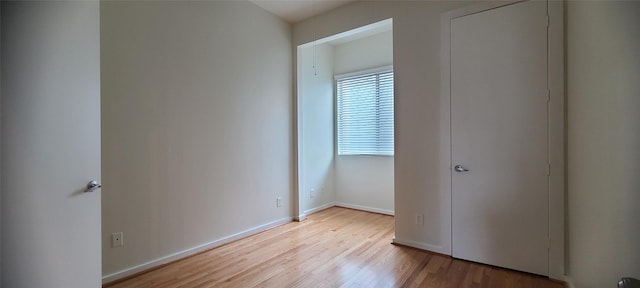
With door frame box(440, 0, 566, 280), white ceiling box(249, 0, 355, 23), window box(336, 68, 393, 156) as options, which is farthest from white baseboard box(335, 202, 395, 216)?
white ceiling box(249, 0, 355, 23)

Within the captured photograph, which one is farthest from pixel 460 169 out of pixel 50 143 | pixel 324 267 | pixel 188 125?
pixel 50 143

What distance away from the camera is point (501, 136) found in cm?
238

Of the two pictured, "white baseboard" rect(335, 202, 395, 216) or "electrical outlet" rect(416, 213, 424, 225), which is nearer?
"electrical outlet" rect(416, 213, 424, 225)

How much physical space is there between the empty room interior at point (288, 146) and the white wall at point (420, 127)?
18 mm

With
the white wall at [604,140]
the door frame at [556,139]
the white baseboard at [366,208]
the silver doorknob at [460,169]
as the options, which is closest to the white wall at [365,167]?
the white baseboard at [366,208]

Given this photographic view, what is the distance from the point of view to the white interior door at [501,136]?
2241mm

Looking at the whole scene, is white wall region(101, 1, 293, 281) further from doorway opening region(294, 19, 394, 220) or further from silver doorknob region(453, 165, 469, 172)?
silver doorknob region(453, 165, 469, 172)

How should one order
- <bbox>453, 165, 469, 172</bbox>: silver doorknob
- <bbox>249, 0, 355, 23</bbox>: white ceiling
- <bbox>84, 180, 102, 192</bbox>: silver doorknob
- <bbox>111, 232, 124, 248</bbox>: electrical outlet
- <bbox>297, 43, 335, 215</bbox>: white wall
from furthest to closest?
<bbox>297, 43, 335, 215</bbox>: white wall, <bbox>249, 0, 355, 23</bbox>: white ceiling, <bbox>453, 165, 469, 172</bbox>: silver doorknob, <bbox>111, 232, 124, 248</bbox>: electrical outlet, <bbox>84, 180, 102, 192</bbox>: silver doorknob

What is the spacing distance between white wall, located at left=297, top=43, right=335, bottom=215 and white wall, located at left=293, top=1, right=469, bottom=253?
1491 millimetres

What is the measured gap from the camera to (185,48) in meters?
2.75

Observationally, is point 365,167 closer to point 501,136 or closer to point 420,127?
point 420,127

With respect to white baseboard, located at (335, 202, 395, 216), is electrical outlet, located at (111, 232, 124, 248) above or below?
above

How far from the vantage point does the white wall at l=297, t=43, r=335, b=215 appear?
4195 mm

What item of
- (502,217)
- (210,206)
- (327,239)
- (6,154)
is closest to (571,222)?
(502,217)
